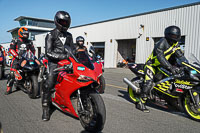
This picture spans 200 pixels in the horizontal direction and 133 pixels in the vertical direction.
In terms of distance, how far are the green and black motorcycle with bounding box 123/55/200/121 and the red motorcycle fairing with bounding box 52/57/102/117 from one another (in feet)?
5.75

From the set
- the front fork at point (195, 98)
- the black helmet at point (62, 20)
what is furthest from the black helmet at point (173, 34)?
the black helmet at point (62, 20)

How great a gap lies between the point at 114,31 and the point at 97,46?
14.0 ft

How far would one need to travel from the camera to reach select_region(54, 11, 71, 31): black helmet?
372 cm

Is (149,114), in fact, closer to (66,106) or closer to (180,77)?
(180,77)

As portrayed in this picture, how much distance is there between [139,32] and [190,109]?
588 inches

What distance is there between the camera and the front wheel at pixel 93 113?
2.94 m

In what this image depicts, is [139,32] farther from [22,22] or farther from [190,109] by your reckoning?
[22,22]

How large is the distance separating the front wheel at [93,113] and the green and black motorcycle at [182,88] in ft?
6.08

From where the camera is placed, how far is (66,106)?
3.46 metres

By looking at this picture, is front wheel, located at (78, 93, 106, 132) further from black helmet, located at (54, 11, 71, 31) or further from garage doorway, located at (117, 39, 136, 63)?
garage doorway, located at (117, 39, 136, 63)

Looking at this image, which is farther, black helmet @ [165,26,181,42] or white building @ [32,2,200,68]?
white building @ [32,2,200,68]

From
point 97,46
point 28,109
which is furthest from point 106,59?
point 28,109

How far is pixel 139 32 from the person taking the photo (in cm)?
1795

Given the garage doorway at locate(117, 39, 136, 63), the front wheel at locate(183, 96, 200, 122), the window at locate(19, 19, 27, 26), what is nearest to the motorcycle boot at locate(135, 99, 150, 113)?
the front wheel at locate(183, 96, 200, 122)
